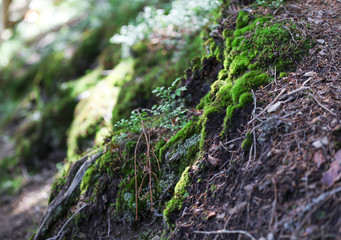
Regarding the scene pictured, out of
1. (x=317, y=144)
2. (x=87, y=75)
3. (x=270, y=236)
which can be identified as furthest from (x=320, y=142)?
(x=87, y=75)

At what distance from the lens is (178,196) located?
2930 millimetres

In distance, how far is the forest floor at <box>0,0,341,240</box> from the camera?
1.96 m

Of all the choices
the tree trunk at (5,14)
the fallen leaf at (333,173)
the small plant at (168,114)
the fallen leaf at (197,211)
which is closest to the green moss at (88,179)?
the small plant at (168,114)

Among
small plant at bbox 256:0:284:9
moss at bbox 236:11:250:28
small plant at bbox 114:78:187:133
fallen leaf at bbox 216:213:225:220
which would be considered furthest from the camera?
moss at bbox 236:11:250:28

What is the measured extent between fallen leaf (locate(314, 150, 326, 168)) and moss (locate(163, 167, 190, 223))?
4.37 ft

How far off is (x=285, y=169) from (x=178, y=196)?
3.99ft

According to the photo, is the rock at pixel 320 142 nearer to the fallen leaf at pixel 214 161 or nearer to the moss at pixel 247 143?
the moss at pixel 247 143

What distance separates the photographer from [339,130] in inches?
85.7

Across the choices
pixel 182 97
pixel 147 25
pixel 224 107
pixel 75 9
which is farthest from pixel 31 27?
pixel 224 107

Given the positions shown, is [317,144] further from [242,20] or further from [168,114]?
[242,20]

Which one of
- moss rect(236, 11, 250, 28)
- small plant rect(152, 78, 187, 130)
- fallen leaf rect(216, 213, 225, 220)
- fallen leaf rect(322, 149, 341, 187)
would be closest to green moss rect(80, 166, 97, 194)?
small plant rect(152, 78, 187, 130)

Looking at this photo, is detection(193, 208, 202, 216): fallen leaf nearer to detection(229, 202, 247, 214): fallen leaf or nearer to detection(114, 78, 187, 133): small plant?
detection(229, 202, 247, 214): fallen leaf

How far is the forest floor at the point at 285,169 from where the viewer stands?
1962mm

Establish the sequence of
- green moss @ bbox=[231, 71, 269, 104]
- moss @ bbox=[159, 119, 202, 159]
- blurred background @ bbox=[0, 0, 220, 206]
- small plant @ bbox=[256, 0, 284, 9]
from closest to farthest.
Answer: green moss @ bbox=[231, 71, 269, 104]
moss @ bbox=[159, 119, 202, 159]
small plant @ bbox=[256, 0, 284, 9]
blurred background @ bbox=[0, 0, 220, 206]
